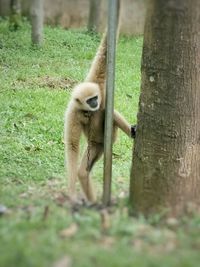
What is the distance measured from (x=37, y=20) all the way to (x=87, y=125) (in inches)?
389

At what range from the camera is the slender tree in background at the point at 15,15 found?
64.1 ft

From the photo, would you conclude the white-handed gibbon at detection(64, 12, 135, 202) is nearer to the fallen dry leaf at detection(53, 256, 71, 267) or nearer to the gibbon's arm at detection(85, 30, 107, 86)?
the gibbon's arm at detection(85, 30, 107, 86)

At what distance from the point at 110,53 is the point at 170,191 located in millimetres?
1390

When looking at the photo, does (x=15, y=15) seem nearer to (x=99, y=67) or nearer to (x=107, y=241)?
(x=99, y=67)

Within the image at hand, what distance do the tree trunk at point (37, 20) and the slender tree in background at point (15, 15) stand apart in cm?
353

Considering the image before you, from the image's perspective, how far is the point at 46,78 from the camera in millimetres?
12945

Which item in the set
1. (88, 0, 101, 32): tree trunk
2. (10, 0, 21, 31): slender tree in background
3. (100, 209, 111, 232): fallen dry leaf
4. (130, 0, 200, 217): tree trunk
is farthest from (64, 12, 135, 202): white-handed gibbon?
(10, 0, 21, 31): slender tree in background

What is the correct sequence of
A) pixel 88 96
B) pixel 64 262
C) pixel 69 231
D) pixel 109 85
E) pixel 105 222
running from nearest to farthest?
pixel 64 262 < pixel 69 231 < pixel 105 222 < pixel 109 85 < pixel 88 96

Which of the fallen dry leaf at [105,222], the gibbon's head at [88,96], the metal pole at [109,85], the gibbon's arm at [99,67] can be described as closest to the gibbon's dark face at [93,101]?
the gibbon's head at [88,96]

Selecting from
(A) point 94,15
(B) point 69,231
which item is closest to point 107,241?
(B) point 69,231

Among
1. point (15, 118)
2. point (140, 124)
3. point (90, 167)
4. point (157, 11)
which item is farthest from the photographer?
point (15, 118)

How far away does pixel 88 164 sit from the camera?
661cm

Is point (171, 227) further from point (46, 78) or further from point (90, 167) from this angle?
point (46, 78)

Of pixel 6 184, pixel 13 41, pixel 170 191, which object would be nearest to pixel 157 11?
pixel 170 191
